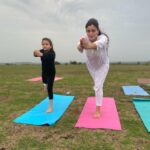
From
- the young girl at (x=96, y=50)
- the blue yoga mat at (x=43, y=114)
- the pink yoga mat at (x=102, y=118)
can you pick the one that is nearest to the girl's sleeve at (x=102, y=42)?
the young girl at (x=96, y=50)

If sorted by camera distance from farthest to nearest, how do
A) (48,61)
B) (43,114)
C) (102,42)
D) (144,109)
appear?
1. (144,109)
2. (48,61)
3. (43,114)
4. (102,42)

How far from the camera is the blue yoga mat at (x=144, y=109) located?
183 inches

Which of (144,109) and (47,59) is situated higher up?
(47,59)

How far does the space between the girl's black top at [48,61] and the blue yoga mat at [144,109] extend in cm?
227

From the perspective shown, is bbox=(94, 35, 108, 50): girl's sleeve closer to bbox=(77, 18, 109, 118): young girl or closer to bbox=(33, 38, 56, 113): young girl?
bbox=(77, 18, 109, 118): young girl

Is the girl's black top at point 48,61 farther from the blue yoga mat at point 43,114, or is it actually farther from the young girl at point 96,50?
the blue yoga mat at point 43,114

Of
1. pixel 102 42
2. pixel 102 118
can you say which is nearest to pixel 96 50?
pixel 102 42

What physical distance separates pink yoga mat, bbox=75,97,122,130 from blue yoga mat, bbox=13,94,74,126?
1.68 feet

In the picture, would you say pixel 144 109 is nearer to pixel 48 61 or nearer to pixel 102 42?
pixel 102 42

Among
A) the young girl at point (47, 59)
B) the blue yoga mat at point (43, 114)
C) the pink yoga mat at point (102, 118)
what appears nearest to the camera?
the pink yoga mat at point (102, 118)

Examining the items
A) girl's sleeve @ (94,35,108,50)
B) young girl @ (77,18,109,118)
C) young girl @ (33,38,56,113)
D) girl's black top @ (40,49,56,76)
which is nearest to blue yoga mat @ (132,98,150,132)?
young girl @ (77,18,109,118)

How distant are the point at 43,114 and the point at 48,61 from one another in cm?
122

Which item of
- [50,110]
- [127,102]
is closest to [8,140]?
[50,110]

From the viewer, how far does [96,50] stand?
4.80m
